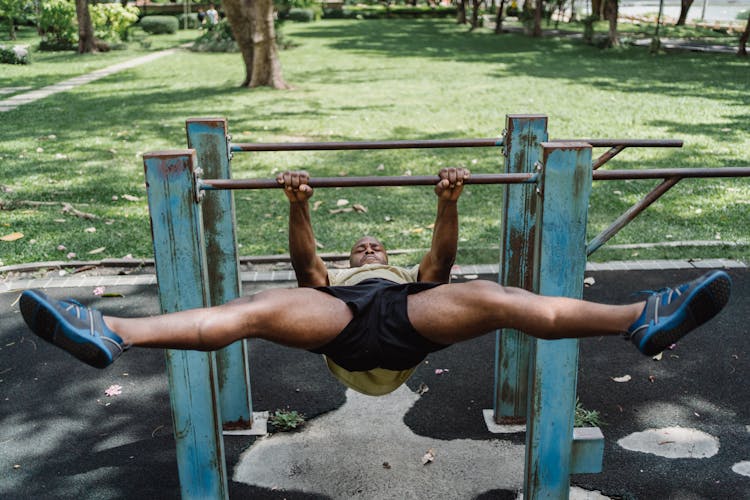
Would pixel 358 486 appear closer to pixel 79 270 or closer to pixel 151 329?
pixel 151 329

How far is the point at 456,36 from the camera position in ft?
102

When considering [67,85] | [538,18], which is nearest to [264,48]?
[67,85]

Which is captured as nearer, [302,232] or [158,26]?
[302,232]

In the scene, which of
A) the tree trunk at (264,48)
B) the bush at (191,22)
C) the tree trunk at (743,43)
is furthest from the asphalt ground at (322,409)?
the bush at (191,22)

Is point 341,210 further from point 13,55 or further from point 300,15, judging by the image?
point 300,15

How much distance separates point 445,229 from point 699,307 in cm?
112

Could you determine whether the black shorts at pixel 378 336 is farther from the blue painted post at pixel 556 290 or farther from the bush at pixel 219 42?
the bush at pixel 219 42

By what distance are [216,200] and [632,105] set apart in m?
11.7

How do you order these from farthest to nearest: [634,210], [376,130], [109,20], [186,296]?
[109,20], [376,130], [634,210], [186,296]

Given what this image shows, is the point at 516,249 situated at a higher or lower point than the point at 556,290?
lower

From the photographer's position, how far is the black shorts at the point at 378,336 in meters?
2.77

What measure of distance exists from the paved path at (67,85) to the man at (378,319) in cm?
1268

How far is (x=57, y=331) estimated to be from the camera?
7.48ft

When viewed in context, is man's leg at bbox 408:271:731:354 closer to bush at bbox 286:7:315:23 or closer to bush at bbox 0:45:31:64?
bush at bbox 0:45:31:64
